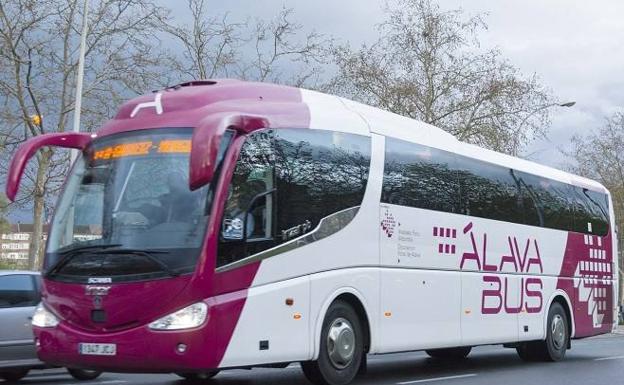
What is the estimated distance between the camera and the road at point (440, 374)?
38.9 ft

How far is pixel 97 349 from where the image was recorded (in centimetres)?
849

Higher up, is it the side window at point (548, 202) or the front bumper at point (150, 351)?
the side window at point (548, 202)

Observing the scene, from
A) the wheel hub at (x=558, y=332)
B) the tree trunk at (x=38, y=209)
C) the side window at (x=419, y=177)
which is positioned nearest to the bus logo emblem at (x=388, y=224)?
the side window at (x=419, y=177)

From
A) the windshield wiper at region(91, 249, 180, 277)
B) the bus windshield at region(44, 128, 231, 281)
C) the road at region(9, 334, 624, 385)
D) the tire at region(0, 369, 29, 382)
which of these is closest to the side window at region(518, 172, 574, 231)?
the road at region(9, 334, 624, 385)

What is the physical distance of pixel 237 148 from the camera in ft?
29.2

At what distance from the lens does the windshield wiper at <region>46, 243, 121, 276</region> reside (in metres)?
8.59

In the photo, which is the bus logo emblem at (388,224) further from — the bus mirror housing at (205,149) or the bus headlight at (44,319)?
the bus headlight at (44,319)

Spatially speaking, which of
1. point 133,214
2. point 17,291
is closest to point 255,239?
point 133,214

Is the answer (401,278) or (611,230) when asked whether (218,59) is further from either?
(401,278)

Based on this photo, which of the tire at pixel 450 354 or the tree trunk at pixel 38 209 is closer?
the tire at pixel 450 354

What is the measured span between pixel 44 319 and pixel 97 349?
90cm

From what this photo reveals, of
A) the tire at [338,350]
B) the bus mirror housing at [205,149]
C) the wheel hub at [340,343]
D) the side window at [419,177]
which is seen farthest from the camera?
the side window at [419,177]

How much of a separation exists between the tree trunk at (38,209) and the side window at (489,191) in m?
17.0

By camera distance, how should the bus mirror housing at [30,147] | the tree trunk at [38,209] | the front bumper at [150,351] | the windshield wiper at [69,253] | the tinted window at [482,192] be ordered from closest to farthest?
the front bumper at [150,351] < the windshield wiper at [69,253] < the bus mirror housing at [30,147] < the tinted window at [482,192] < the tree trunk at [38,209]
